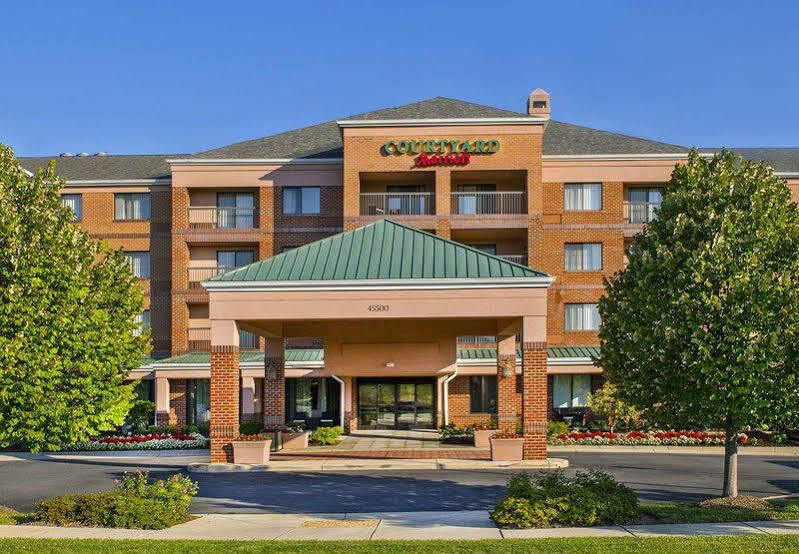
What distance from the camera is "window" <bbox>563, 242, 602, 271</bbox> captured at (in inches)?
1591

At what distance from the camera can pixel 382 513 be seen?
17.4m

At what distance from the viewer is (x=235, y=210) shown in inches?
1625

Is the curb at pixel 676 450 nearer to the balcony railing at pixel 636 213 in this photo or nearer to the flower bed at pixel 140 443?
the balcony railing at pixel 636 213

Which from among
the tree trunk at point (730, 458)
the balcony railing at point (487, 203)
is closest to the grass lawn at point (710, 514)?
the tree trunk at point (730, 458)

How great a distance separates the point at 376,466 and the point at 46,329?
11.6 metres

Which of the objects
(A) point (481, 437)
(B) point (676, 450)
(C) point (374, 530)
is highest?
(C) point (374, 530)

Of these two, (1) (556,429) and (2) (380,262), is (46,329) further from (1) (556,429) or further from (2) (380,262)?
(1) (556,429)

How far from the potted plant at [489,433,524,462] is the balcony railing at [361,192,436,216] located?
16.7 metres

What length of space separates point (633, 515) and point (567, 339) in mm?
24565

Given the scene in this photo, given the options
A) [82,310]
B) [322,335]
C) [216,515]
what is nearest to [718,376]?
[216,515]

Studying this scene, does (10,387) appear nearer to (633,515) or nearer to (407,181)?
(633,515)

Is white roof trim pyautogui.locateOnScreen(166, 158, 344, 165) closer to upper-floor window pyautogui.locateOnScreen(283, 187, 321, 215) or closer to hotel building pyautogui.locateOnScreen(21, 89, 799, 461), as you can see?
hotel building pyautogui.locateOnScreen(21, 89, 799, 461)

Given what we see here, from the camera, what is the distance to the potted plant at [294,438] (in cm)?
3012

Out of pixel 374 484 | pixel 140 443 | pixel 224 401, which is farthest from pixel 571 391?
pixel 140 443
